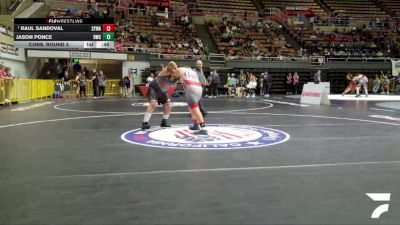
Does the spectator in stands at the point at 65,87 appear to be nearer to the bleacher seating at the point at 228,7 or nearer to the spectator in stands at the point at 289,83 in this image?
the spectator in stands at the point at 289,83

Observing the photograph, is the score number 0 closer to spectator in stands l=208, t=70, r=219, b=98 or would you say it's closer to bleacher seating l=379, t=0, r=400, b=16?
spectator in stands l=208, t=70, r=219, b=98

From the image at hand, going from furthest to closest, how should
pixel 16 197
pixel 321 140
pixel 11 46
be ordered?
pixel 11 46
pixel 321 140
pixel 16 197

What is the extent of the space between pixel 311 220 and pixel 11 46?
19391 millimetres

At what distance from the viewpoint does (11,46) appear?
1944cm

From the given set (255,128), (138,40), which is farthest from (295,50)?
(255,128)

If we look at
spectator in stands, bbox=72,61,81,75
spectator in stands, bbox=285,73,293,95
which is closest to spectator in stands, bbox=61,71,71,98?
spectator in stands, bbox=72,61,81,75

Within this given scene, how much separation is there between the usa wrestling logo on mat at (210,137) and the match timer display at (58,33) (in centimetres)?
1137

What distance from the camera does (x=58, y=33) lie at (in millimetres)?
17766

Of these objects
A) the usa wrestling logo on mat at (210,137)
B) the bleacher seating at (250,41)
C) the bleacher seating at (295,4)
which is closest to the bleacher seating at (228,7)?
the bleacher seating at (295,4)

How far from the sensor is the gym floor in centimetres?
302

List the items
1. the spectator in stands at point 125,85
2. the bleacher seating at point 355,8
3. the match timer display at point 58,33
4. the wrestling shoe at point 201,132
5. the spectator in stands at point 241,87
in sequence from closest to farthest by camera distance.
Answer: the wrestling shoe at point 201,132, the match timer display at point 58,33, the spectator in stands at point 241,87, the spectator in stands at point 125,85, the bleacher seating at point 355,8

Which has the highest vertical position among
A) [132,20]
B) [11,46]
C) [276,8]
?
[276,8]

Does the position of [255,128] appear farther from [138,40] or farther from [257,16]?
[257,16]

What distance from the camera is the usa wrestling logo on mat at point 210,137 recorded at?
5969 millimetres
